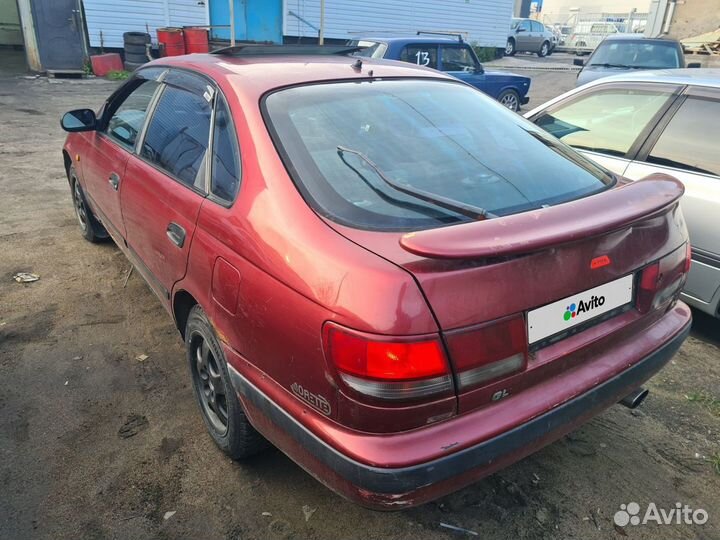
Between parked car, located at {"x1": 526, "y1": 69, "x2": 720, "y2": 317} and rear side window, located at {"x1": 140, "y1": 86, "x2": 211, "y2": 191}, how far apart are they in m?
2.59

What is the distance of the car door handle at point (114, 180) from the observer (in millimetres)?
3186

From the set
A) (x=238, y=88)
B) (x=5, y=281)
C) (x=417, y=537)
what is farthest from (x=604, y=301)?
(x=5, y=281)

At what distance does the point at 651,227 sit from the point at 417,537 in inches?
58.3

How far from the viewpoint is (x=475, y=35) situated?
897 inches

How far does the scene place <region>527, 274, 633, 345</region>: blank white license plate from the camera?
1.75m

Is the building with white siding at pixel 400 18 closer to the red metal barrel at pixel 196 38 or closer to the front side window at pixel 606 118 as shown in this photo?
the red metal barrel at pixel 196 38

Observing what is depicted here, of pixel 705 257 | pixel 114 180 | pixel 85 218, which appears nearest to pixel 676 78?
pixel 705 257

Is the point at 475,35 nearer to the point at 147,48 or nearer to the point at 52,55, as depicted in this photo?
the point at 147,48

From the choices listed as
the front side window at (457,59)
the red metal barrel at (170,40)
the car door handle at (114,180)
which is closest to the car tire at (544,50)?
the red metal barrel at (170,40)

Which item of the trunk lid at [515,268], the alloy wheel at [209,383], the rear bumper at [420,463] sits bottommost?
the alloy wheel at [209,383]

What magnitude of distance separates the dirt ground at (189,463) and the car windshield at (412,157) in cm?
122

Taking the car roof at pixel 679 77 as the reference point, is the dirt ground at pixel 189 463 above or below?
below

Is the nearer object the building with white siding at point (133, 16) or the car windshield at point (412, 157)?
the car windshield at point (412, 157)

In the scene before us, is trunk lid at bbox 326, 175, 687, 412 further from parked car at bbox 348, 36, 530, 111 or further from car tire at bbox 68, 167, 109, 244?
parked car at bbox 348, 36, 530, 111
